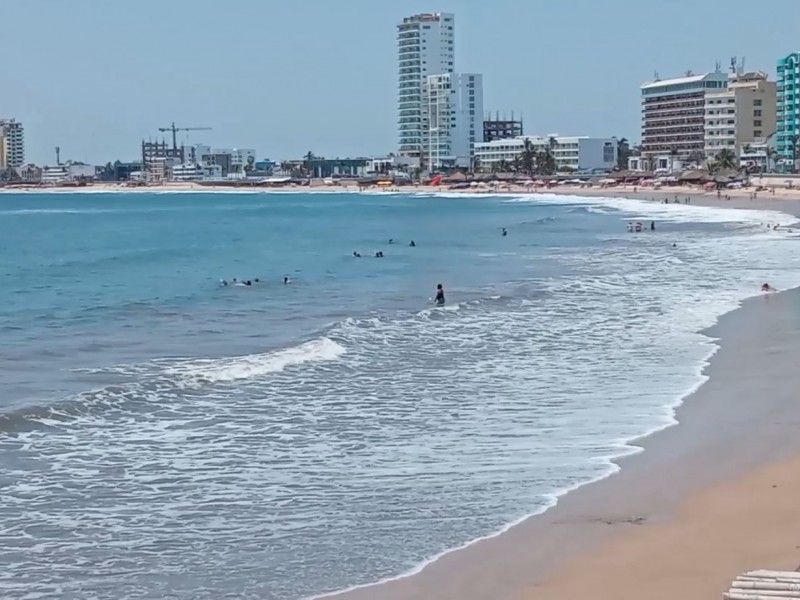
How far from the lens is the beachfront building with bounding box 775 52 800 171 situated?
12794 cm

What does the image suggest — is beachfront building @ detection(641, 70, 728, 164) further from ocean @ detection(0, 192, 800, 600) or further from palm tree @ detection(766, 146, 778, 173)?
ocean @ detection(0, 192, 800, 600)

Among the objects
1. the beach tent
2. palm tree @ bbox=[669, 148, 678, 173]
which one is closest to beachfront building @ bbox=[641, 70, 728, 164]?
palm tree @ bbox=[669, 148, 678, 173]

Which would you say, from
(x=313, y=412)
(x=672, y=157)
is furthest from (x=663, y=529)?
(x=672, y=157)

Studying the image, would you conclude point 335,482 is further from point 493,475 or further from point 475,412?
point 475,412

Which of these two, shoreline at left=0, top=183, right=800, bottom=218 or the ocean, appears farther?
shoreline at left=0, top=183, right=800, bottom=218

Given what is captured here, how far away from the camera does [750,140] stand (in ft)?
508

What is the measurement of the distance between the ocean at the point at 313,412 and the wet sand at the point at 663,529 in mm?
341

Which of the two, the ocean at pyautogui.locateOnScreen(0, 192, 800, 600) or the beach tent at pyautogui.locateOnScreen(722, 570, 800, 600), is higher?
the beach tent at pyautogui.locateOnScreen(722, 570, 800, 600)

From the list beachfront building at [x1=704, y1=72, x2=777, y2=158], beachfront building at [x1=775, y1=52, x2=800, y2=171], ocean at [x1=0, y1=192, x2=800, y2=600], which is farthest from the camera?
beachfront building at [x1=704, y1=72, x2=777, y2=158]

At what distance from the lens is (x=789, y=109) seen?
131 metres

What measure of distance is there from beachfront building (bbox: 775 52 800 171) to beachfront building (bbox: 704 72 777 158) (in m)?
→ 18.0

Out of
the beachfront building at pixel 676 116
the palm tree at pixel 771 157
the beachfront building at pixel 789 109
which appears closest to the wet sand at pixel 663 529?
the beachfront building at pixel 789 109

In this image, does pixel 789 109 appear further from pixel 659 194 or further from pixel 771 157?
pixel 659 194

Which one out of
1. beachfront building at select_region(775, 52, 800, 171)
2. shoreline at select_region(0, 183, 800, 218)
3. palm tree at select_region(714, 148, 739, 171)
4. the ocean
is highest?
beachfront building at select_region(775, 52, 800, 171)
